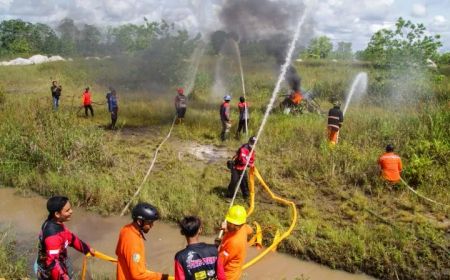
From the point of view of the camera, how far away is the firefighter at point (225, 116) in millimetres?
13625

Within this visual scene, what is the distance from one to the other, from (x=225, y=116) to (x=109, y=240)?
258 inches

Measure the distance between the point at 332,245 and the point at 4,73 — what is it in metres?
32.7

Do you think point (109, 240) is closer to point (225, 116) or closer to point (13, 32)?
point (225, 116)

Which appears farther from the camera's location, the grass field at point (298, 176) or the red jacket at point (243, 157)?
the red jacket at point (243, 157)

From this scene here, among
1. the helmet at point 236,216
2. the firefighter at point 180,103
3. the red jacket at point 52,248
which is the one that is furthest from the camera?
the firefighter at point 180,103

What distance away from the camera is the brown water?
7059mm

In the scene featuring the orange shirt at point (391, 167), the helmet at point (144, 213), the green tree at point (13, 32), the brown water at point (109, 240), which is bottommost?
the brown water at point (109, 240)

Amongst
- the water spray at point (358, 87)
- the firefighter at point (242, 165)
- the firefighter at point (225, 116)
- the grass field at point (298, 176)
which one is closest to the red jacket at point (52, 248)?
the grass field at point (298, 176)

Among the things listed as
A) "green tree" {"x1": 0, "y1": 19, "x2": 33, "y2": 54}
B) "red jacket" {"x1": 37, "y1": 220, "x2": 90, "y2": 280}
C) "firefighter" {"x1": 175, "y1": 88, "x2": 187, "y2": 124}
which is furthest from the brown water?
"green tree" {"x1": 0, "y1": 19, "x2": 33, "y2": 54}

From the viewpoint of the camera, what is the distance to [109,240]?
26.7 ft

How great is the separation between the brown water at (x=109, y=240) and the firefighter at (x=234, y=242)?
8.35 feet

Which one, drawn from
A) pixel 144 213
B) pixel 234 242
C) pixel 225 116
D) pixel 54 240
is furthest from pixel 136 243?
pixel 225 116

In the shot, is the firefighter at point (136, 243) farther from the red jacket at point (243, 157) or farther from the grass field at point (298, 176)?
the red jacket at point (243, 157)

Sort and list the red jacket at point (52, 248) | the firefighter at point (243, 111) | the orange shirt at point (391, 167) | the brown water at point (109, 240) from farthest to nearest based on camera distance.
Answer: the firefighter at point (243, 111) < the orange shirt at point (391, 167) < the brown water at point (109, 240) < the red jacket at point (52, 248)
